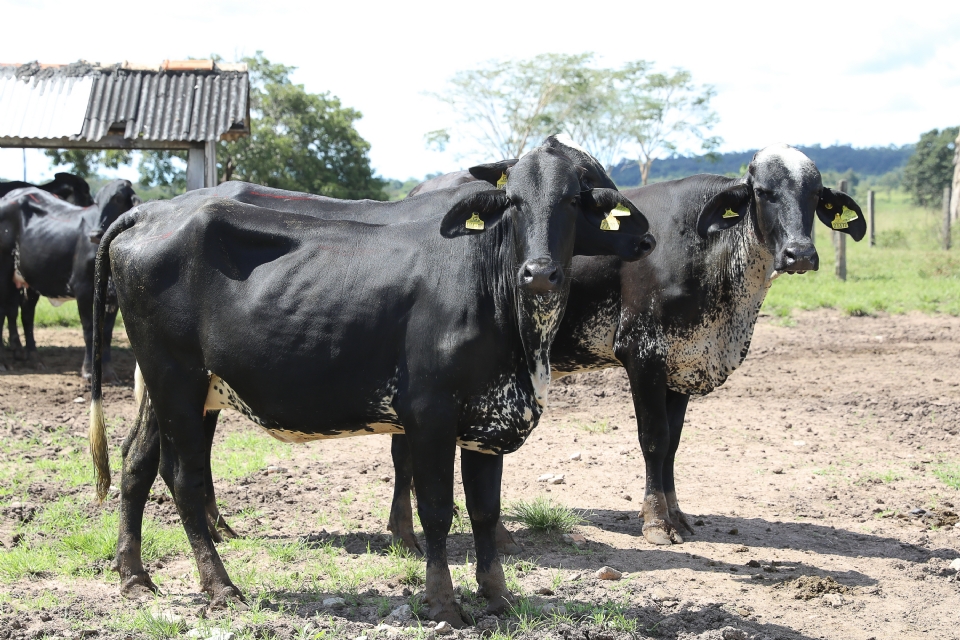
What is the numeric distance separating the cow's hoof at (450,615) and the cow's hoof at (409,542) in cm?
131

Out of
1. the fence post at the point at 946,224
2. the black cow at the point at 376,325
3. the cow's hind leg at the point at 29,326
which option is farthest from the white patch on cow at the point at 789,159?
the fence post at the point at 946,224

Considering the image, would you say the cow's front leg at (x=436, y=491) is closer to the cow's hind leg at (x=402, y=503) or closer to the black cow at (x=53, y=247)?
the cow's hind leg at (x=402, y=503)

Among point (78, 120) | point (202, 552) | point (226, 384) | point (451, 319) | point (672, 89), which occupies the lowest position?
point (202, 552)

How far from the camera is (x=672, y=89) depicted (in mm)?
48656

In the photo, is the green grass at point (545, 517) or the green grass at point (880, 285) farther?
the green grass at point (880, 285)

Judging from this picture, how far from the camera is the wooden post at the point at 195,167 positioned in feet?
37.7

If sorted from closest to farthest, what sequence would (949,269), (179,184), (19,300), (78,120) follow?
(78,120) < (19,300) < (949,269) < (179,184)

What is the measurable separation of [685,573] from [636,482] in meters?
1.94

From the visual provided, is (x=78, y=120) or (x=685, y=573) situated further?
(x=78, y=120)

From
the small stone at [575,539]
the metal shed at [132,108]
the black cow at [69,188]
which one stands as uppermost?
the metal shed at [132,108]

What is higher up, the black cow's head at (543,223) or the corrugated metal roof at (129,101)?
the corrugated metal roof at (129,101)

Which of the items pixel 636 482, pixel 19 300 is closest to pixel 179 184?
pixel 19 300

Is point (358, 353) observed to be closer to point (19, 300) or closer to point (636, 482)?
point (636, 482)

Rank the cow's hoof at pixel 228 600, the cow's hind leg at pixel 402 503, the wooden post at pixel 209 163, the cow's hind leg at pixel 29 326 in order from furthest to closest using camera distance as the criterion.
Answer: the cow's hind leg at pixel 29 326, the wooden post at pixel 209 163, the cow's hind leg at pixel 402 503, the cow's hoof at pixel 228 600
